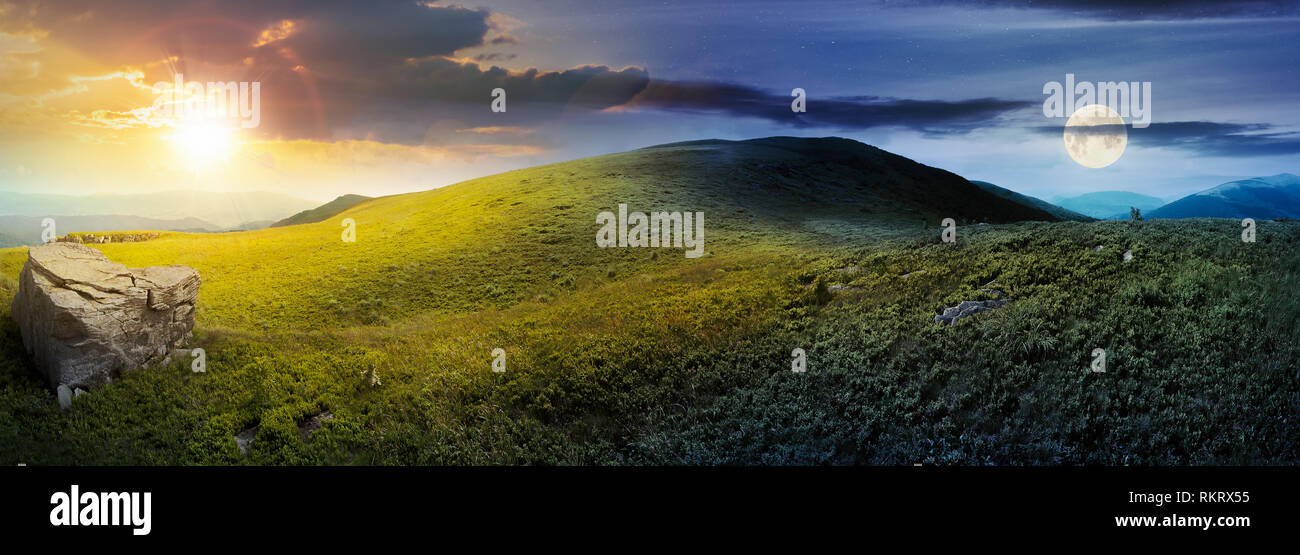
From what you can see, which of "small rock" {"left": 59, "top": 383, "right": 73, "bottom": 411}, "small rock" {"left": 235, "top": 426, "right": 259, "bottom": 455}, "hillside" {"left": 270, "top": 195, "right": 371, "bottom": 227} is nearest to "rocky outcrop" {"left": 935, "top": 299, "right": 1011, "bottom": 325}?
"small rock" {"left": 235, "top": 426, "right": 259, "bottom": 455}

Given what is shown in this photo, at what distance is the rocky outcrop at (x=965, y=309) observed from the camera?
11241 millimetres

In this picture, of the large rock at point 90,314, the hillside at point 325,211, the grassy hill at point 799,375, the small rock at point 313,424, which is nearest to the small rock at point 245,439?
the grassy hill at point 799,375

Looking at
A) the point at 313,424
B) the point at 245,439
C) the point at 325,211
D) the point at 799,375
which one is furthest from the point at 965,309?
the point at 325,211

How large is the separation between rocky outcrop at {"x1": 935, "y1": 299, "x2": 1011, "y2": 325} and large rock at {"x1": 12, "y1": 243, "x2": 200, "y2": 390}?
753 inches

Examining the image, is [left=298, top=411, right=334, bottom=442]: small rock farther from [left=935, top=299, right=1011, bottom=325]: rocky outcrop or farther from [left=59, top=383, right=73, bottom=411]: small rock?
[left=935, top=299, right=1011, bottom=325]: rocky outcrop

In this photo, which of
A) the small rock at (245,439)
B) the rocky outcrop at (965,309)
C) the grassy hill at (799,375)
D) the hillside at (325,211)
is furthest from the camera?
the hillside at (325,211)

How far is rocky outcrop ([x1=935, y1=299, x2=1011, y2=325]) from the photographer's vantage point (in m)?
11.2

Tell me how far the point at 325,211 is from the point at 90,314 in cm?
11546

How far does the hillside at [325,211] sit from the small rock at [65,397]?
101m

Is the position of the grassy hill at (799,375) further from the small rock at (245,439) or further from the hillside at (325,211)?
the hillside at (325,211)

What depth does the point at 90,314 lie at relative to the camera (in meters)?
10.6
